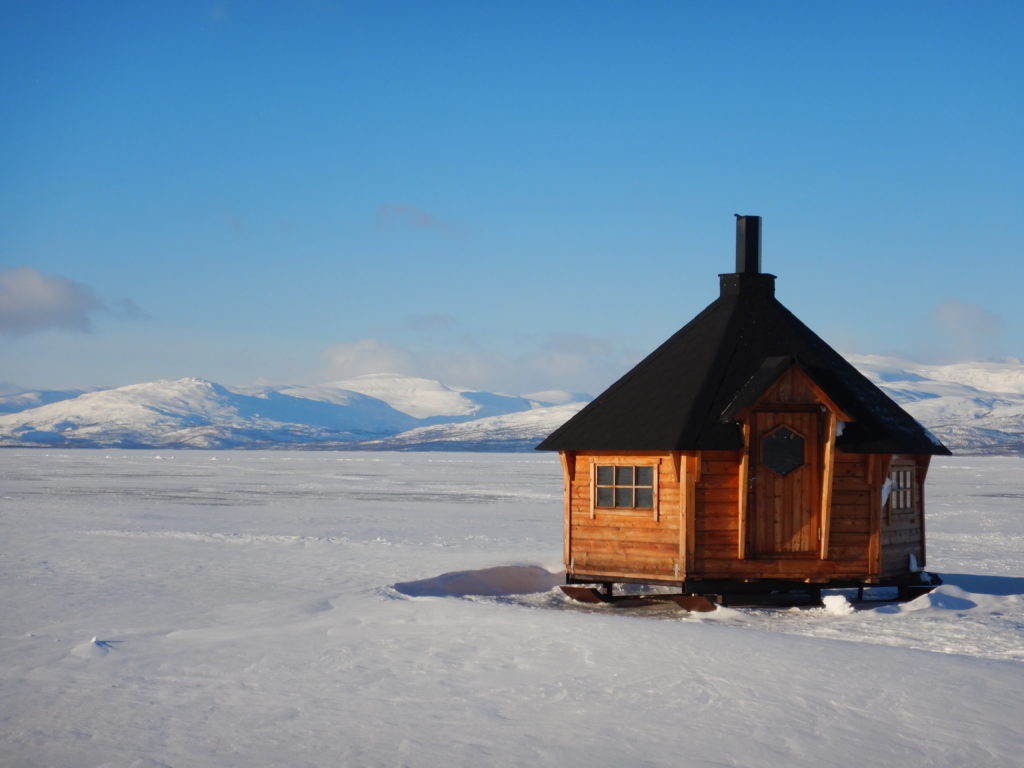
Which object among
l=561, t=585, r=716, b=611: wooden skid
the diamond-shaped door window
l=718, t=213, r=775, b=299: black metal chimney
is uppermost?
l=718, t=213, r=775, b=299: black metal chimney

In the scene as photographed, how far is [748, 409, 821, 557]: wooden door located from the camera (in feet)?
57.9

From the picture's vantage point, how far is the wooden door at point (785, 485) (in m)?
17.6

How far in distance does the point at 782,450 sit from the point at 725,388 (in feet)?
4.57

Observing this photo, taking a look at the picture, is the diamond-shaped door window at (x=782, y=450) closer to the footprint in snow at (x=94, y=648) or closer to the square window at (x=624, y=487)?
the square window at (x=624, y=487)

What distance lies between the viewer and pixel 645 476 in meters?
18.4

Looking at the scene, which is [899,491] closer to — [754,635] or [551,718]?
[754,635]

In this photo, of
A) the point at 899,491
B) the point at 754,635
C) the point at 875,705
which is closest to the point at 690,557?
the point at 754,635

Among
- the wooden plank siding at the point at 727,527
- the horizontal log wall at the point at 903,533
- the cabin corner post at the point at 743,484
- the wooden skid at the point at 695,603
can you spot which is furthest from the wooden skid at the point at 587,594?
the horizontal log wall at the point at 903,533

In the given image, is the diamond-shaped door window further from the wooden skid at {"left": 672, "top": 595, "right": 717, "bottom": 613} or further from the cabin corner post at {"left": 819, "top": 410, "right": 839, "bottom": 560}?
the wooden skid at {"left": 672, "top": 595, "right": 717, "bottom": 613}

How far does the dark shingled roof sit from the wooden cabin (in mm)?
31

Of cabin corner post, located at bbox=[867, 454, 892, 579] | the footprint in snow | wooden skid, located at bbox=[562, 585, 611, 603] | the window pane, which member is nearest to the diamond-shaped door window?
cabin corner post, located at bbox=[867, 454, 892, 579]

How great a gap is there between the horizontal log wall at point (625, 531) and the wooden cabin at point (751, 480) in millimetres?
21

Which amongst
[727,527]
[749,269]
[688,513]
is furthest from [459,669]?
[749,269]

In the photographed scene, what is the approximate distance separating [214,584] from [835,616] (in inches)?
416
